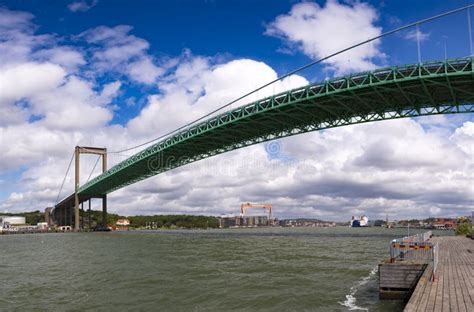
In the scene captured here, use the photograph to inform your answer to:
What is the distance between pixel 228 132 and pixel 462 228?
32.3 meters

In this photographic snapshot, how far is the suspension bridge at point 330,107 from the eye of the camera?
41031mm

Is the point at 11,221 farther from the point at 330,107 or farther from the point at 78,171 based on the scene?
the point at 330,107

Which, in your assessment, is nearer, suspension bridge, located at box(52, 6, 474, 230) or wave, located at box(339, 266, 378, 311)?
wave, located at box(339, 266, 378, 311)

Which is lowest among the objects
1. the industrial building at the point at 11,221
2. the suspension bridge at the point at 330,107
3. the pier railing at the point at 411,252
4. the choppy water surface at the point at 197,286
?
the industrial building at the point at 11,221

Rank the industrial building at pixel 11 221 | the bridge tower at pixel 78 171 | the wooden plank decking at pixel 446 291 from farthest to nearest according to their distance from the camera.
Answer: the industrial building at pixel 11 221
the bridge tower at pixel 78 171
the wooden plank decking at pixel 446 291

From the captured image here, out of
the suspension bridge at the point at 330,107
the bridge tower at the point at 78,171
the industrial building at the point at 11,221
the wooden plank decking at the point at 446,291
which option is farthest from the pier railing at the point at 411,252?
the industrial building at the point at 11,221

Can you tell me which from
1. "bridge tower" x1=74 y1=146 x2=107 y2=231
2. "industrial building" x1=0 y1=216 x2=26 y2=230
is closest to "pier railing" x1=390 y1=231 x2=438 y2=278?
"bridge tower" x1=74 y1=146 x2=107 y2=231

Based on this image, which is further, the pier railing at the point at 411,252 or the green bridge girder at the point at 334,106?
the green bridge girder at the point at 334,106

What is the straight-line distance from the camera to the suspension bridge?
135 feet

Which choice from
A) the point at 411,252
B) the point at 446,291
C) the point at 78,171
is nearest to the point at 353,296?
the point at 411,252

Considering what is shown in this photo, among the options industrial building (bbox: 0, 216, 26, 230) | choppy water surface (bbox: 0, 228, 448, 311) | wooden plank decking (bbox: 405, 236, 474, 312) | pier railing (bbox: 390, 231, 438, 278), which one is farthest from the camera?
industrial building (bbox: 0, 216, 26, 230)

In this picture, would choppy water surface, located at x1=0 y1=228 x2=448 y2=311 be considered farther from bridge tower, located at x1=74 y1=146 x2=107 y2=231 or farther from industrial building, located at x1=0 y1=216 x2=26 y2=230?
industrial building, located at x1=0 y1=216 x2=26 y2=230

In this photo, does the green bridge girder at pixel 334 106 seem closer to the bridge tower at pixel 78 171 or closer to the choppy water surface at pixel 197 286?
the choppy water surface at pixel 197 286

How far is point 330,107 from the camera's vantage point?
5141 centimetres
